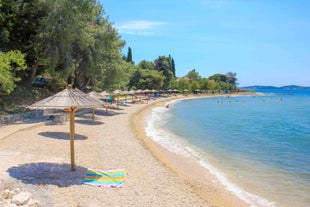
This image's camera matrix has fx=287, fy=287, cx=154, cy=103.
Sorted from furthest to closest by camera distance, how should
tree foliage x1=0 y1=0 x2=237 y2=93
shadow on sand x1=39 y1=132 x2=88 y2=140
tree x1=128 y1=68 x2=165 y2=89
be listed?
tree x1=128 y1=68 x2=165 y2=89 < tree foliage x1=0 y1=0 x2=237 y2=93 < shadow on sand x1=39 y1=132 x2=88 y2=140

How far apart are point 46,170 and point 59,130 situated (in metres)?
7.27

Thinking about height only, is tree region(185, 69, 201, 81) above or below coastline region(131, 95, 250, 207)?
above

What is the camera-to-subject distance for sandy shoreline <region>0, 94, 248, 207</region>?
25.1 feet

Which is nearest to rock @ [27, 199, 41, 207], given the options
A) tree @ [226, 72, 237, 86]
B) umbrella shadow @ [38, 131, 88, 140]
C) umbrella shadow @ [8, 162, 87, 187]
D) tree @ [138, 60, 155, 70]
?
umbrella shadow @ [8, 162, 87, 187]

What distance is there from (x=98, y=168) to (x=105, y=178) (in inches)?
57.1

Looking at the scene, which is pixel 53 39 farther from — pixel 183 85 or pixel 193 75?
pixel 193 75

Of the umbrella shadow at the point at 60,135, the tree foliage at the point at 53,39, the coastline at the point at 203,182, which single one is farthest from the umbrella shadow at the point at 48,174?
the tree foliage at the point at 53,39

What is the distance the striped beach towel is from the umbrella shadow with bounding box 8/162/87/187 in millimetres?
238

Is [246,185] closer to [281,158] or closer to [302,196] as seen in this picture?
[302,196]

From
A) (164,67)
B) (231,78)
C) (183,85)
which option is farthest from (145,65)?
(231,78)

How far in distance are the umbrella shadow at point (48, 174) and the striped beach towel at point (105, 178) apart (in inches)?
9.4

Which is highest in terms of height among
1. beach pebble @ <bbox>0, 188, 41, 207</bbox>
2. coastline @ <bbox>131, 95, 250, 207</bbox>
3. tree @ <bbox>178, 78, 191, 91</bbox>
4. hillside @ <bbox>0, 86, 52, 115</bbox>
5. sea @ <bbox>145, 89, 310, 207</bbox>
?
Result: tree @ <bbox>178, 78, 191, 91</bbox>

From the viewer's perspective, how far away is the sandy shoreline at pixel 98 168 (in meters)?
7.66

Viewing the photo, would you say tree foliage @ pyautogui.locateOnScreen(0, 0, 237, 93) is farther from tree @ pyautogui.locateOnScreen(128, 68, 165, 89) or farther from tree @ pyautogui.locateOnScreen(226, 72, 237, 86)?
tree @ pyautogui.locateOnScreen(226, 72, 237, 86)
